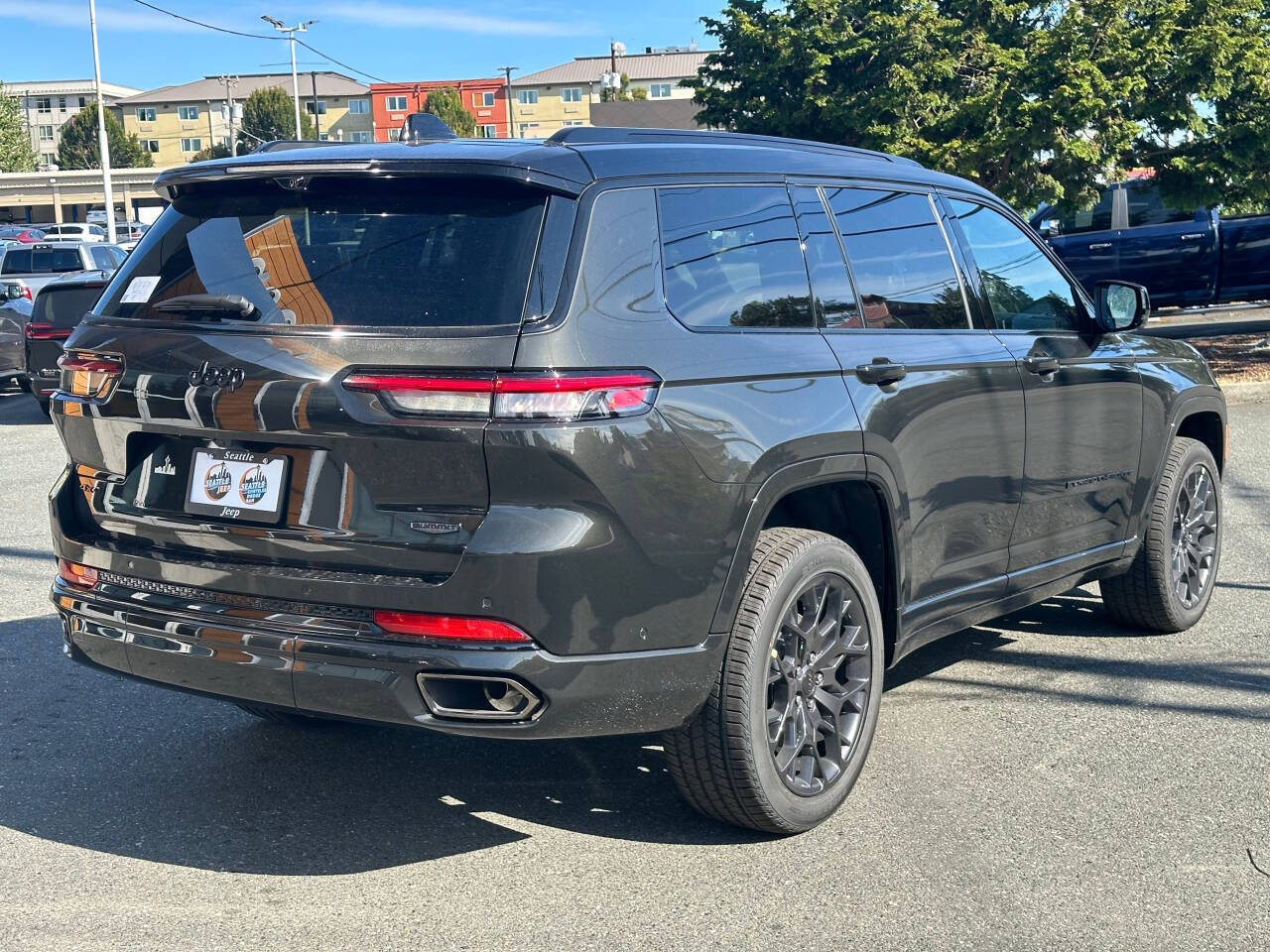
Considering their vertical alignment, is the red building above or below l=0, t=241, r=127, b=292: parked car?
above

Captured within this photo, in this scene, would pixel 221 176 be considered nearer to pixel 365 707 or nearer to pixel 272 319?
pixel 272 319

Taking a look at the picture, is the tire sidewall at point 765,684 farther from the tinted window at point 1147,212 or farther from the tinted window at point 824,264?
the tinted window at point 1147,212

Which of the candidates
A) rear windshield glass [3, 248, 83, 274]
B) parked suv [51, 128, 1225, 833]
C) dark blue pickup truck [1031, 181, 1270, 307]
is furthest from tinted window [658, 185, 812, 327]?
rear windshield glass [3, 248, 83, 274]

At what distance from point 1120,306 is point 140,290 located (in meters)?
3.51

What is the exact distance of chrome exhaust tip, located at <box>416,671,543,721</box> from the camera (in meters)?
3.22

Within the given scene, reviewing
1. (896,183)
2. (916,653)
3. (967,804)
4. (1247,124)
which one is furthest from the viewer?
(1247,124)

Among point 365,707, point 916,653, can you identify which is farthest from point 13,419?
point 365,707

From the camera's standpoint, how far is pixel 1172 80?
13820 millimetres

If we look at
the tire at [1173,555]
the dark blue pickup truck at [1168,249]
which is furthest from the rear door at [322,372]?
the dark blue pickup truck at [1168,249]

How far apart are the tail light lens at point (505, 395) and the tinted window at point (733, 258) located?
386 mm

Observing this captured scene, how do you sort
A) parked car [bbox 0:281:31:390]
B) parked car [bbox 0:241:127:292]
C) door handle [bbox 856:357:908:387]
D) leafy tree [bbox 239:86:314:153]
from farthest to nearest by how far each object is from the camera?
leafy tree [bbox 239:86:314:153] → parked car [bbox 0:241:127:292] → parked car [bbox 0:281:31:390] → door handle [bbox 856:357:908:387]

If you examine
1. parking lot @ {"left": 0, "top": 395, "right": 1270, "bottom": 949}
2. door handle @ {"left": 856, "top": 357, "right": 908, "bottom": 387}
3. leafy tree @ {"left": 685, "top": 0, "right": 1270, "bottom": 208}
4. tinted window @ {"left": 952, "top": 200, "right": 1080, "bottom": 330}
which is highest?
leafy tree @ {"left": 685, "top": 0, "right": 1270, "bottom": 208}

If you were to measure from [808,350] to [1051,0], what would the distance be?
44.0ft

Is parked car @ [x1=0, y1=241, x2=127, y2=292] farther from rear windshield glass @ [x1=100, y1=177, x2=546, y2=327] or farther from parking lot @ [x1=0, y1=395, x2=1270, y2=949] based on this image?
rear windshield glass @ [x1=100, y1=177, x2=546, y2=327]
